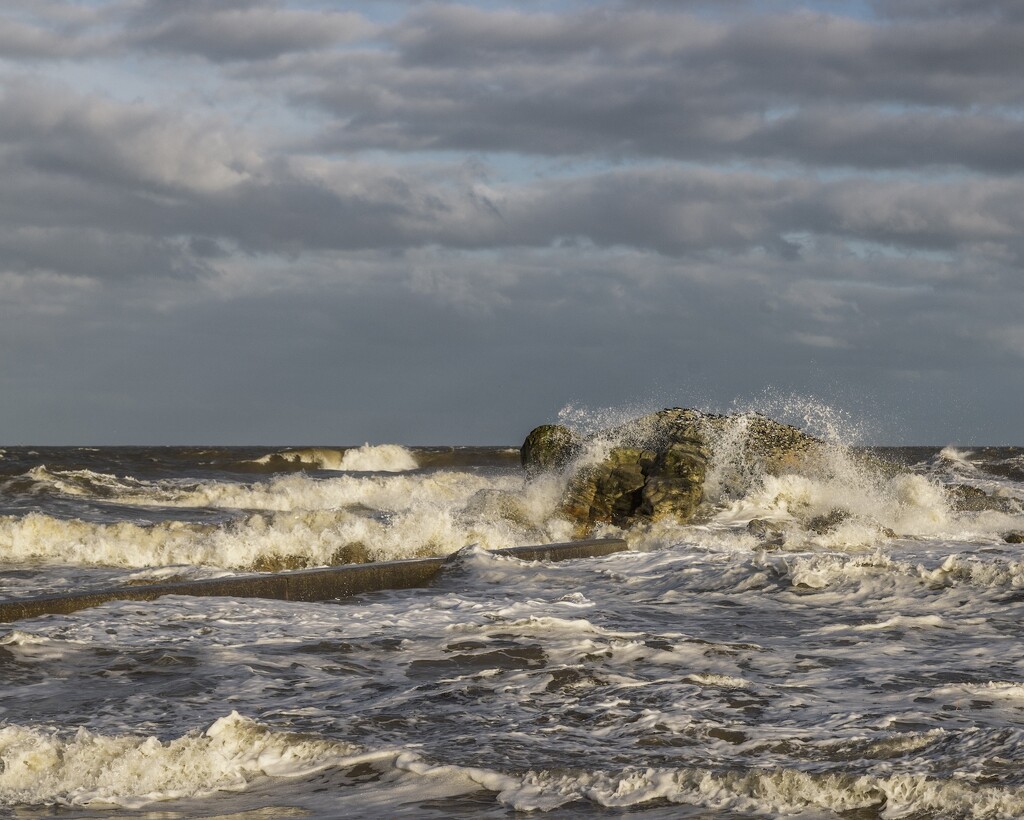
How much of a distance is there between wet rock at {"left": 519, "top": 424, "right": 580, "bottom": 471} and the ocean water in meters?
4.86

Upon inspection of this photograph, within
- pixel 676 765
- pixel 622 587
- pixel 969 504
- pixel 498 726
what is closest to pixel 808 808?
pixel 676 765

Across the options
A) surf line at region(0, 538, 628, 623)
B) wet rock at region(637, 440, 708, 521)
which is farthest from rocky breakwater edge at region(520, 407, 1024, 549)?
surf line at region(0, 538, 628, 623)

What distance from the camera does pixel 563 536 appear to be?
13328 mm

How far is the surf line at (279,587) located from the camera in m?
6.72

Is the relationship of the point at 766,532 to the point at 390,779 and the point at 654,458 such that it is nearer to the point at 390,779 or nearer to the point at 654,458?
the point at 654,458

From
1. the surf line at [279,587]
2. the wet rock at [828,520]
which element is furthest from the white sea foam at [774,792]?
the wet rock at [828,520]

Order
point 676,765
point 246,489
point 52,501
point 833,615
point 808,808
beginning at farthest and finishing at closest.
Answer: point 246,489 < point 52,501 < point 833,615 < point 676,765 < point 808,808

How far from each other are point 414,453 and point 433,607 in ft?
129

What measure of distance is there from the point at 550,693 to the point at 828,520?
31.7ft

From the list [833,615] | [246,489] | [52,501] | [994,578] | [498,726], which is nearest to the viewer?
[498,726]

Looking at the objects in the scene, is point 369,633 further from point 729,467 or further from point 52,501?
point 52,501

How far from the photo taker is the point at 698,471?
13867 millimetres

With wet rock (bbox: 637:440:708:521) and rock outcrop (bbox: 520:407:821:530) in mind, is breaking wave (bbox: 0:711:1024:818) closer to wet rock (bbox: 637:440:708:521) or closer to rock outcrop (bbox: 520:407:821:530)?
wet rock (bbox: 637:440:708:521)

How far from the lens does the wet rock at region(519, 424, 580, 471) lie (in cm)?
1501
